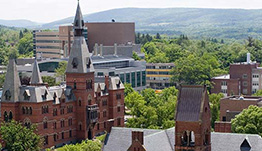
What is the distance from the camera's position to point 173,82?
616 ft

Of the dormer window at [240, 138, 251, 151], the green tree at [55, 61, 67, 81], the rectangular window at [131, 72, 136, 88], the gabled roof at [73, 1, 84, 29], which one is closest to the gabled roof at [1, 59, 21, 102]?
the gabled roof at [73, 1, 84, 29]

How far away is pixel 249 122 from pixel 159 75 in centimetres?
10909

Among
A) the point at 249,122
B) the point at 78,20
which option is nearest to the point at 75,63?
the point at 78,20

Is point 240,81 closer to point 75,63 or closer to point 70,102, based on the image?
point 75,63

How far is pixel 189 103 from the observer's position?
2323 inches

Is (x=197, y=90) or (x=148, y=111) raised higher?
(x=197, y=90)

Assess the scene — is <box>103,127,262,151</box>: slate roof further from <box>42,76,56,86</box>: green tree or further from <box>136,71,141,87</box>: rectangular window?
<box>136,71,141,87</box>: rectangular window

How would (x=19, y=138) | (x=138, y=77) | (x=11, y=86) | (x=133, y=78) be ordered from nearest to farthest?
(x=19, y=138)
(x=11, y=86)
(x=133, y=78)
(x=138, y=77)

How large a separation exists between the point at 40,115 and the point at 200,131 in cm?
4442

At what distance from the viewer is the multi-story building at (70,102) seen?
97.8m

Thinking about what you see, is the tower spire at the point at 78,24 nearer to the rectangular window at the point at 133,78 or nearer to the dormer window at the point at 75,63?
the dormer window at the point at 75,63

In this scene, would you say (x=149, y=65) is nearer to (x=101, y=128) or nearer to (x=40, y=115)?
(x=101, y=128)

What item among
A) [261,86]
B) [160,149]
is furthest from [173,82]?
[160,149]

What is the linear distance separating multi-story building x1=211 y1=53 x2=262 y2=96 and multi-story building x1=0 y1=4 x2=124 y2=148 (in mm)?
48254
